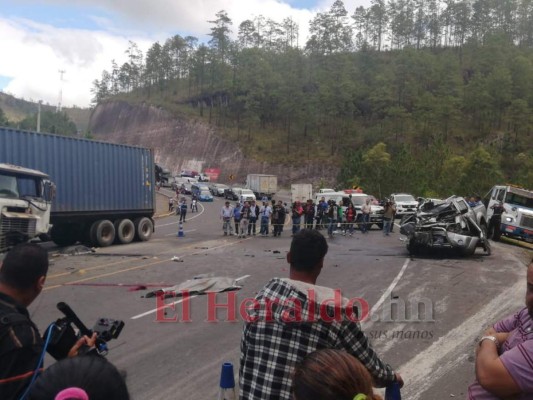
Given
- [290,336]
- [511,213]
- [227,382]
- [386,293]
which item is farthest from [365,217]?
[290,336]

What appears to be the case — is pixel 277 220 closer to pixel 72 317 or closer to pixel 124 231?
pixel 124 231

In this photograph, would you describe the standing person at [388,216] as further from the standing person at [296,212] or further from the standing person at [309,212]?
the standing person at [296,212]

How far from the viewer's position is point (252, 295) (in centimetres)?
1030

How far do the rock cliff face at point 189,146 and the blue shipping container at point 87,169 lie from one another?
54304 millimetres

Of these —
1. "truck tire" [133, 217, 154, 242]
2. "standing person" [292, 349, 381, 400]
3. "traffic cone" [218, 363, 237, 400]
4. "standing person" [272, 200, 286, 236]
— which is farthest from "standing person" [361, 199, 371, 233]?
"standing person" [292, 349, 381, 400]

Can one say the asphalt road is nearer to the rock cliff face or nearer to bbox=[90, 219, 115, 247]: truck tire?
bbox=[90, 219, 115, 247]: truck tire

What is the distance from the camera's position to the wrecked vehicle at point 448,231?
1531 centimetres

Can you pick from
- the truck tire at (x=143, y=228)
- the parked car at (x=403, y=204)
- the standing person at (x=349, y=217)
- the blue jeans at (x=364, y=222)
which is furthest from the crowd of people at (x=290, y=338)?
the parked car at (x=403, y=204)

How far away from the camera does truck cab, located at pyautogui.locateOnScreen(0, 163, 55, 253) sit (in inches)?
497

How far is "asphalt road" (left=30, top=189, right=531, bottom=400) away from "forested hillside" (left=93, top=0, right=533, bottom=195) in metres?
27.6

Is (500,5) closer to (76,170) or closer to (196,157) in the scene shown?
(196,157)

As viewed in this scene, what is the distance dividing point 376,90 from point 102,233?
70.6 metres

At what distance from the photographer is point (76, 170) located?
57.1 feet

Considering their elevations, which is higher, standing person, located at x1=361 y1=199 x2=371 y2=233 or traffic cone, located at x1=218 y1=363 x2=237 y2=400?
traffic cone, located at x1=218 y1=363 x2=237 y2=400
